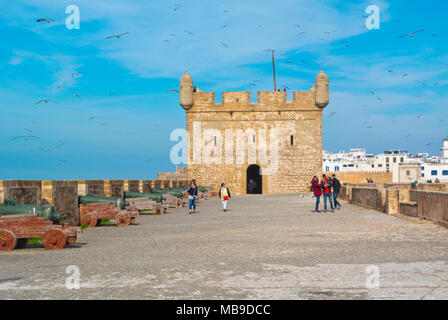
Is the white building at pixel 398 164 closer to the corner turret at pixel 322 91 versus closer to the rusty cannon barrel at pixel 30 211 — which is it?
the corner turret at pixel 322 91

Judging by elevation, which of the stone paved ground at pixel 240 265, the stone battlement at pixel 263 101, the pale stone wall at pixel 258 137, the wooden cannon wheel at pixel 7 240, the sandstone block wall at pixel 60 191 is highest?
the stone battlement at pixel 263 101

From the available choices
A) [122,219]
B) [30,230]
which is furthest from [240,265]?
[122,219]

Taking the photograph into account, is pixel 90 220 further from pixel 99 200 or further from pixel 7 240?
pixel 7 240

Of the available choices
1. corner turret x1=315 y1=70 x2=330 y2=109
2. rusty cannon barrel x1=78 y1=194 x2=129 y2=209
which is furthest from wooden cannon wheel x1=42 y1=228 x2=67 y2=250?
corner turret x1=315 y1=70 x2=330 y2=109

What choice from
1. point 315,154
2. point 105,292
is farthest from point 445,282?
point 315,154

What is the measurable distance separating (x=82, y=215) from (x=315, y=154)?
25.9 m

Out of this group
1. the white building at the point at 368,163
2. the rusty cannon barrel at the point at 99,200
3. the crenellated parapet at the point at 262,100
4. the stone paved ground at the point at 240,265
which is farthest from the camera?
the white building at the point at 368,163

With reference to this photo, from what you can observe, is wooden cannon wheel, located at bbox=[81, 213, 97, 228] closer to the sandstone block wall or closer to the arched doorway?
the sandstone block wall

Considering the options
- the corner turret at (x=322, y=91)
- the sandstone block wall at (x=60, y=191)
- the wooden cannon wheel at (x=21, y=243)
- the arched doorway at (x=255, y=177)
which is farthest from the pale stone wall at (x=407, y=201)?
the arched doorway at (x=255, y=177)

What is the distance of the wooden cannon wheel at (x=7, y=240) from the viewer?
7.83m

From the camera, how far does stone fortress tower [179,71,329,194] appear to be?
118ft

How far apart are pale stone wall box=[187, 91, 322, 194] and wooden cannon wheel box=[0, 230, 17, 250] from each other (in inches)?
1122

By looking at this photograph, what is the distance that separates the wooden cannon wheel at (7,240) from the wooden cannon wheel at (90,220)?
4196mm

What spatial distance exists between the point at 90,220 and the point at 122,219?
741 millimetres
